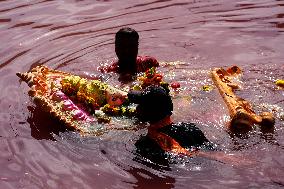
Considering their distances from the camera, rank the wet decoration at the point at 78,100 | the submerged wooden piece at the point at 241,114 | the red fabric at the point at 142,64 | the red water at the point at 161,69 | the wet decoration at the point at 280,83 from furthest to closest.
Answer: the red fabric at the point at 142,64, the wet decoration at the point at 280,83, the wet decoration at the point at 78,100, the submerged wooden piece at the point at 241,114, the red water at the point at 161,69

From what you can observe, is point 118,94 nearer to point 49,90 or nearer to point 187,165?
point 49,90

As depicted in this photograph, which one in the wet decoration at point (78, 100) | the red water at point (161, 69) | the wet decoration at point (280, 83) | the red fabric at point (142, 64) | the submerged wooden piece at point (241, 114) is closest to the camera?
the red water at point (161, 69)

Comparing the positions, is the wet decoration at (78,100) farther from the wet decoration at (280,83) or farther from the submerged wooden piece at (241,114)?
the wet decoration at (280,83)

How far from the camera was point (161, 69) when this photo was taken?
20.0 feet

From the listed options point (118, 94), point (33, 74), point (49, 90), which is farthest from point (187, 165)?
point (33, 74)

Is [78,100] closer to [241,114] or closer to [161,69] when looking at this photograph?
[161,69]

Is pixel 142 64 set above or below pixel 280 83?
above

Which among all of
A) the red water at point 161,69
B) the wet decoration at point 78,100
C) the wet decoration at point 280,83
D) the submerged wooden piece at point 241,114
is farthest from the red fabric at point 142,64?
the wet decoration at point 280,83

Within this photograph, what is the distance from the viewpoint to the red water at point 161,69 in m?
4.10

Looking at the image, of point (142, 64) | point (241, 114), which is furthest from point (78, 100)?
point (241, 114)

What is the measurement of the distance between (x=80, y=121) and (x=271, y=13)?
4701 millimetres

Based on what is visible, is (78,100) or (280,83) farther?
(280,83)

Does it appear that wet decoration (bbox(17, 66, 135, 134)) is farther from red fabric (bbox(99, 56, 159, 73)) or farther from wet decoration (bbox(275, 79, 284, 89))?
wet decoration (bbox(275, 79, 284, 89))

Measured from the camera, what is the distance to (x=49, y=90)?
4980 mm
